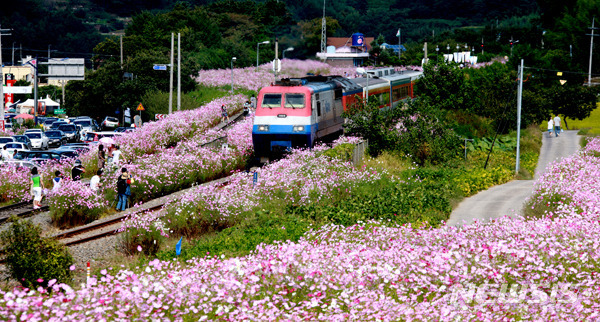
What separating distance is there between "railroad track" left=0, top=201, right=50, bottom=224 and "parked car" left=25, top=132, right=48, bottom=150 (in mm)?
22003

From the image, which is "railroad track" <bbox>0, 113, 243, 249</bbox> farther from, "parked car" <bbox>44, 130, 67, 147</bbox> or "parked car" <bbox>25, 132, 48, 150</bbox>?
"parked car" <bbox>44, 130, 67, 147</bbox>

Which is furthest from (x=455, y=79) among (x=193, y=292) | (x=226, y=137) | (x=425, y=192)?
Answer: (x=193, y=292)

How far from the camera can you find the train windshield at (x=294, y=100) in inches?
1157

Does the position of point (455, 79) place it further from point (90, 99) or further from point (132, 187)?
point (90, 99)

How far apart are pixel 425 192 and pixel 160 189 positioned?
32.7 feet

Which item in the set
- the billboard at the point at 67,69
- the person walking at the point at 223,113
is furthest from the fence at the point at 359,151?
the billboard at the point at 67,69

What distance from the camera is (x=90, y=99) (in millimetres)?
72000

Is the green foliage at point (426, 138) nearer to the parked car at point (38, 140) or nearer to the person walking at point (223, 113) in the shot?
the person walking at point (223, 113)

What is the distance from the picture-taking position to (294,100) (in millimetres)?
29531

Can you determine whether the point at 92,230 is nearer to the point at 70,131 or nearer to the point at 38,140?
the point at 38,140

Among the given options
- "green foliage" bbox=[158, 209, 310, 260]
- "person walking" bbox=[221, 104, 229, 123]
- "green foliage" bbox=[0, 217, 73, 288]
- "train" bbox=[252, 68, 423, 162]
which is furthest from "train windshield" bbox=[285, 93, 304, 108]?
"person walking" bbox=[221, 104, 229, 123]

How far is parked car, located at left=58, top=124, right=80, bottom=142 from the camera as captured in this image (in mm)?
54312

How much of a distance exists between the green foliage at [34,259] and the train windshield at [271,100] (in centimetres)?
1491

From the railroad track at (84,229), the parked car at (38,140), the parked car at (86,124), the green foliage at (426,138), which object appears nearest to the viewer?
the railroad track at (84,229)
